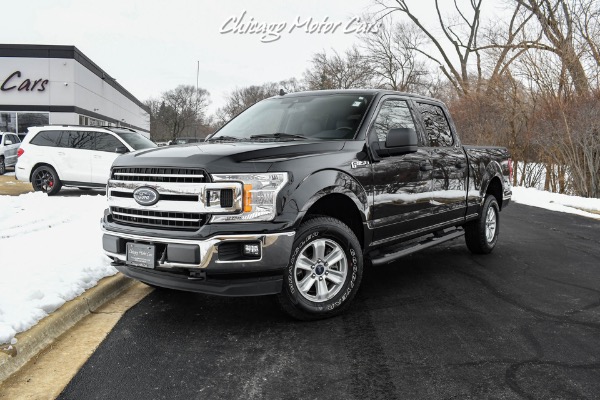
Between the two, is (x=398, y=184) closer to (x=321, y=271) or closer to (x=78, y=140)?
(x=321, y=271)

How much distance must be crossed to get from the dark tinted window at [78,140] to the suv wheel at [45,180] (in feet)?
2.77

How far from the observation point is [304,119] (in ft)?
16.6

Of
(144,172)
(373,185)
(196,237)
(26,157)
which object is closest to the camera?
(196,237)

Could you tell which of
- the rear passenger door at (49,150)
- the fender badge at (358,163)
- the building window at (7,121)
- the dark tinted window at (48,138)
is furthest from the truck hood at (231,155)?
the building window at (7,121)

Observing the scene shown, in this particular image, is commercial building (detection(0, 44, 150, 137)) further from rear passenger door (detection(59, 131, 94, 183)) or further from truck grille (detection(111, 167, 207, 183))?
truck grille (detection(111, 167, 207, 183))

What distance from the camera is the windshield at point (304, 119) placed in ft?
15.7

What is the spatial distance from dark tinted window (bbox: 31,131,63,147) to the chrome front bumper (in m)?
11.9

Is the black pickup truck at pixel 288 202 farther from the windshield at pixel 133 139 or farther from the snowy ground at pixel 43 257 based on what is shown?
the windshield at pixel 133 139

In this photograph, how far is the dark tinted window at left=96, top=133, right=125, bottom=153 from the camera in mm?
13883

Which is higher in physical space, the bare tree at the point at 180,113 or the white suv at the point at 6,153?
the bare tree at the point at 180,113

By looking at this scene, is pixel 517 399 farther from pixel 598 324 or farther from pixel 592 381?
pixel 598 324

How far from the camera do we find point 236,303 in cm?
471

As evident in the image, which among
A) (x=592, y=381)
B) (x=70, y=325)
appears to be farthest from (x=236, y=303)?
(x=592, y=381)

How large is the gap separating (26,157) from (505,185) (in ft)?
41.0
